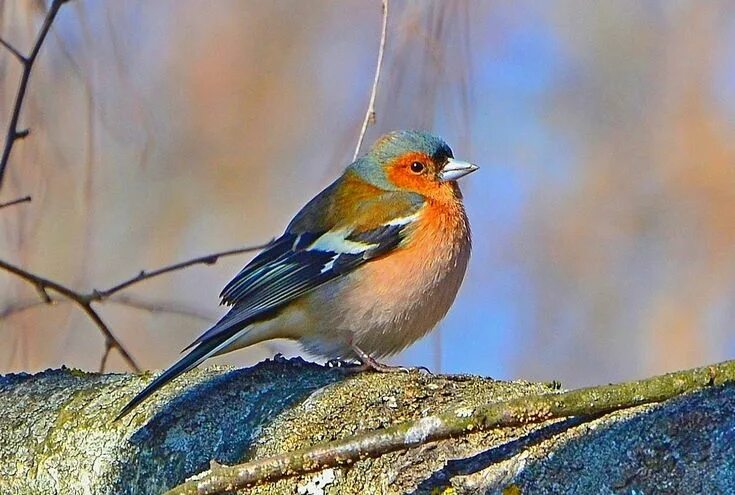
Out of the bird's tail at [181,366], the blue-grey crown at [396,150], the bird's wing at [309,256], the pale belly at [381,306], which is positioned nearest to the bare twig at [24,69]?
the bird's tail at [181,366]

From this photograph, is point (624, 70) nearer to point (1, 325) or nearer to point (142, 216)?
point (142, 216)

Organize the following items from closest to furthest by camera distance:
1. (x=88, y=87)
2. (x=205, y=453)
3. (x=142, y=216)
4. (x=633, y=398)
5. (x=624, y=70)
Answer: (x=633, y=398), (x=205, y=453), (x=88, y=87), (x=142, y=216), (x=624, y=70)

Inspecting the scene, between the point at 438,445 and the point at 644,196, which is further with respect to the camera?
the point at 644,196

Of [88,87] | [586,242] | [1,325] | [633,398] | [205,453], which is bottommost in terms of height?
[633,398]

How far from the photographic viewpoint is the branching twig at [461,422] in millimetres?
1951

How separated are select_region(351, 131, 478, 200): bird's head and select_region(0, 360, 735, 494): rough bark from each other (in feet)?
5.92

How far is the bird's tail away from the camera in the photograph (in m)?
2.58

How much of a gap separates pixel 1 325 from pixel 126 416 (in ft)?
4.58

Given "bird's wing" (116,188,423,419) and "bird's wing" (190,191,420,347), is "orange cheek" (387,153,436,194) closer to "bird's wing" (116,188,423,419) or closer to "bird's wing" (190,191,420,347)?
"bird's wing" (116,188,423,419)

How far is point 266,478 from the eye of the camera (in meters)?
2.03

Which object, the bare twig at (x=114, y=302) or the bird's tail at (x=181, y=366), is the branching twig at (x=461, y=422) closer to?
the bird's tail at (x=181, y=366)

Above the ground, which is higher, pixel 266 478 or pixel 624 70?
pixel 624 70

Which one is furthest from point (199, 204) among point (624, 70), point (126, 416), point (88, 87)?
point (126, 416)

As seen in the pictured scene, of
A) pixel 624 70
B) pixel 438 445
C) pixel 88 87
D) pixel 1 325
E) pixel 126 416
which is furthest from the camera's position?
pixel 624 70
